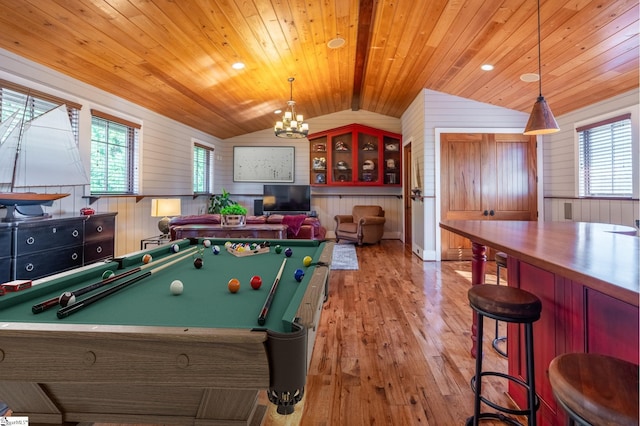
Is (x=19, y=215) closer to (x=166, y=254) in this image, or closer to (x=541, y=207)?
(x=166, y=254)

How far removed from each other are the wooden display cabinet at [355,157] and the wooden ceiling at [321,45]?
87.8 inches

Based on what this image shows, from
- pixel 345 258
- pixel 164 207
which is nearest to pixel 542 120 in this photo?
pixel 345 258

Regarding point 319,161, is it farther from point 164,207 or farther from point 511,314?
point 511,314

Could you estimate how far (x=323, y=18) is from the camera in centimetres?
366

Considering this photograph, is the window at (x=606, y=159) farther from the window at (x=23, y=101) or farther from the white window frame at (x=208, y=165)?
the white window frame at (x=208, y=165)

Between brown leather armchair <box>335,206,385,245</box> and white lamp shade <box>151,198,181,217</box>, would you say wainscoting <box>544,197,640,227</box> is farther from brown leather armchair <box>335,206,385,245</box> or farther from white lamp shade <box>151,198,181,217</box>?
white lamp shade <box>151,198,181,217</box>

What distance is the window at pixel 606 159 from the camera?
3.92 m

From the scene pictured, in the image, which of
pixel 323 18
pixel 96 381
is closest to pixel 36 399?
pixel 96 381

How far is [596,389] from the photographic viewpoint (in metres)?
0.79

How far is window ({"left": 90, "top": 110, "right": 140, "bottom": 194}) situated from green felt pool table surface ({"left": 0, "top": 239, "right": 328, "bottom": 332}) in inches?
125

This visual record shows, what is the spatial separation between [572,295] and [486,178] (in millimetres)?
4451

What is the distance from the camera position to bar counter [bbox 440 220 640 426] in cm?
93

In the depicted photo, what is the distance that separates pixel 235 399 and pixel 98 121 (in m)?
4.76

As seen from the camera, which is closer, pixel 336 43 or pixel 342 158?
pixel 336 43
